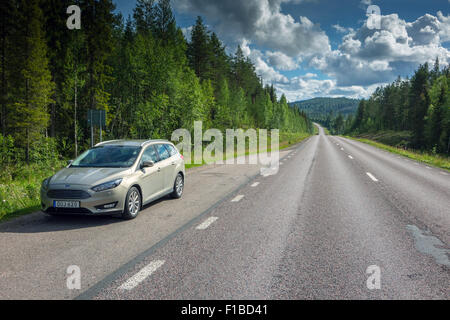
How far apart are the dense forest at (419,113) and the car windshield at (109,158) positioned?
30.1m

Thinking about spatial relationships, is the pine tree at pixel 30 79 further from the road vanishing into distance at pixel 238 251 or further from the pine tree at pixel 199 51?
the pine tree at pixel 199 51

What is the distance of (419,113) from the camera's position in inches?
2675

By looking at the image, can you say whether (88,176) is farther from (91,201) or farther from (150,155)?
(150,155)

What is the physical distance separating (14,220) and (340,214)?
6855 millimetres

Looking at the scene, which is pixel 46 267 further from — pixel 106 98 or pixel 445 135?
pixel 445 135

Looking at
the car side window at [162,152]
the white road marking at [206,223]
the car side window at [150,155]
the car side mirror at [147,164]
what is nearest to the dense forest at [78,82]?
the car side window at [162,152]

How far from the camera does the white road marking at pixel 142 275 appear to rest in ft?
11.3

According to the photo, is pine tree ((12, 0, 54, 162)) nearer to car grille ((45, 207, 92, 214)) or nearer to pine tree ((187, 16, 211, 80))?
car grille ((45, 207, 92, 214))

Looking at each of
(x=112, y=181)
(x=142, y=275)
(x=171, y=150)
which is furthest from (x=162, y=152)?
(x=142, y=275)

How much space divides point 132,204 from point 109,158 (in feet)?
4.73

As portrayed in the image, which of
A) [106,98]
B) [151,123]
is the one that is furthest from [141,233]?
[106,98]

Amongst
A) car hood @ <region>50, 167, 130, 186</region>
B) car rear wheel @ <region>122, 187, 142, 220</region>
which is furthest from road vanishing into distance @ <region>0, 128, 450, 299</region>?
car hood @ <region>50, 167, 130, 186</region>

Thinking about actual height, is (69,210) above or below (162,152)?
below

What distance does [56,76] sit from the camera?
26.0 meters
